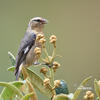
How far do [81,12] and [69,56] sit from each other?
313 millimetres

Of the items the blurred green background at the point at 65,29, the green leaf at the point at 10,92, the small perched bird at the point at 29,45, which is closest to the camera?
the green leaf at the point at 10,92

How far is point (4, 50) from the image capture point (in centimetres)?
199

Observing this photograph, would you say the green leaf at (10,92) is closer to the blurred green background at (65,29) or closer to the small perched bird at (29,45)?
the small perched bird at (29,45)

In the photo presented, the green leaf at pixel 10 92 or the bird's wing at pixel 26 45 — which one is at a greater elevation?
the green leaf at pixel 10 92

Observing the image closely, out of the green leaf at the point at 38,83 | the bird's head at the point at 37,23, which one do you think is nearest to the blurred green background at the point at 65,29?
the bird's head at the point at 37,23

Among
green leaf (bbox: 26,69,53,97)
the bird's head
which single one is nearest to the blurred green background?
the bird's head

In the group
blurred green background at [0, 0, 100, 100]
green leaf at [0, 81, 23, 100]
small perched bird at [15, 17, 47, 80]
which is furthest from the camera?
blurred green background at [0, 0, 100, 100]

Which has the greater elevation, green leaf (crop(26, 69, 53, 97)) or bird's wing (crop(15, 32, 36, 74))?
green leaf (crop(26, 69, 53, 97))

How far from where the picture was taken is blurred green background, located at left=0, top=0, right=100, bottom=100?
1.94 metres

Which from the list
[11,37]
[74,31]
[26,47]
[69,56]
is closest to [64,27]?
[74,31]

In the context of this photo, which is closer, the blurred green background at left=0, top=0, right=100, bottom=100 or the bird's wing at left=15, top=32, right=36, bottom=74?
the bird's wing at left=15, top=32, right=36, bottom=74

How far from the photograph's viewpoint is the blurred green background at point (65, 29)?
194 centimetres

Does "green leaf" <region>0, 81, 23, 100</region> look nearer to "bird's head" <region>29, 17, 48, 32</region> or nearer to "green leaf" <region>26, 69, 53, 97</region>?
"green leaf" <region>26, 69, 53, 97</region>

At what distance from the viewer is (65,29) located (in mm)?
1974
